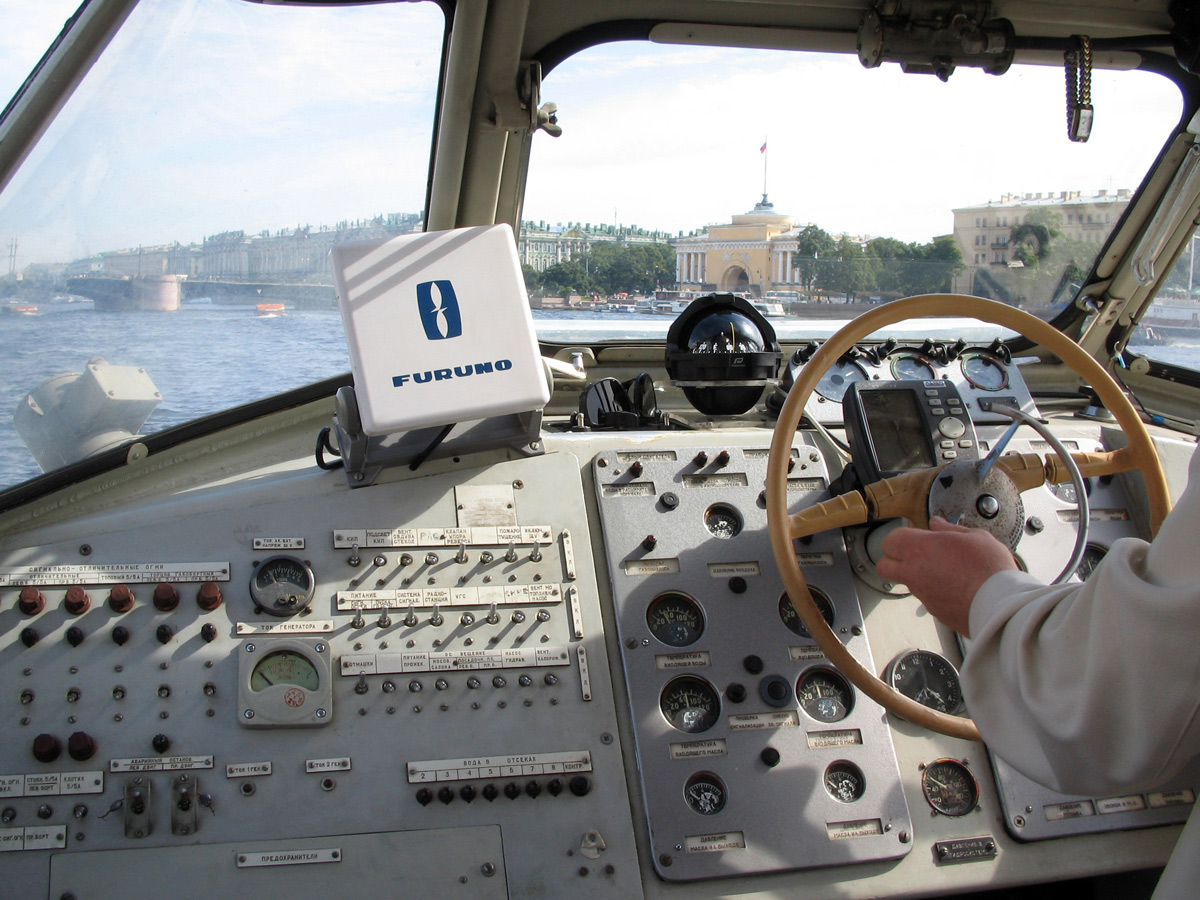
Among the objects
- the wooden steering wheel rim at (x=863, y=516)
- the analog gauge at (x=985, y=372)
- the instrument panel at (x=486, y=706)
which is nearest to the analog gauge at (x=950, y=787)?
the instrument panel at (x=486, y=706)

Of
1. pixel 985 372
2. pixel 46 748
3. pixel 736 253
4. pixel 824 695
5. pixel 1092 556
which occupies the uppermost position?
pixel 736 253

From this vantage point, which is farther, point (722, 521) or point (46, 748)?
point (722, 521)

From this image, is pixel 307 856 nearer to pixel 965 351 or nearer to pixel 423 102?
pixel 423 102

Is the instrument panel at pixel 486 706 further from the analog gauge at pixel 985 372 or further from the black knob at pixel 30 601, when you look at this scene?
the analog gauge at pixel 985 372

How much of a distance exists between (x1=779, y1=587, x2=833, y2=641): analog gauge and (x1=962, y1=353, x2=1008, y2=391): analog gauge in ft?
3.02

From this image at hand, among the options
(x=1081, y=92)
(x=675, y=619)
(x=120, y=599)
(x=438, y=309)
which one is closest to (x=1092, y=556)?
(x=675, y=619)

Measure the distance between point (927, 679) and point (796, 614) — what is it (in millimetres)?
320

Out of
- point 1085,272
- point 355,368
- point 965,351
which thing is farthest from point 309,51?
point 1085,272

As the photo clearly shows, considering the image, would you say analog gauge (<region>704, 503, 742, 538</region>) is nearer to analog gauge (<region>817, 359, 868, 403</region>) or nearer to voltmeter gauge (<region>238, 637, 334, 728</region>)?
analog gauge (<region>817, 359, 868, 403</region>)

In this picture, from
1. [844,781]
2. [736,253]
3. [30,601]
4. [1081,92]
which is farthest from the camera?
[736,253]

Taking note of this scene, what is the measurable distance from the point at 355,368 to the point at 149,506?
496 millimetres

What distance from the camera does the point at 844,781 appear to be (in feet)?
6.62

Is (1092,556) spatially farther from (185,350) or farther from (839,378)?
(185,350)

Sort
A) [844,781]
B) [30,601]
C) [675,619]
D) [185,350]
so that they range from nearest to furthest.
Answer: [30,601] → [844,781] → [675,619] → [185,350]
